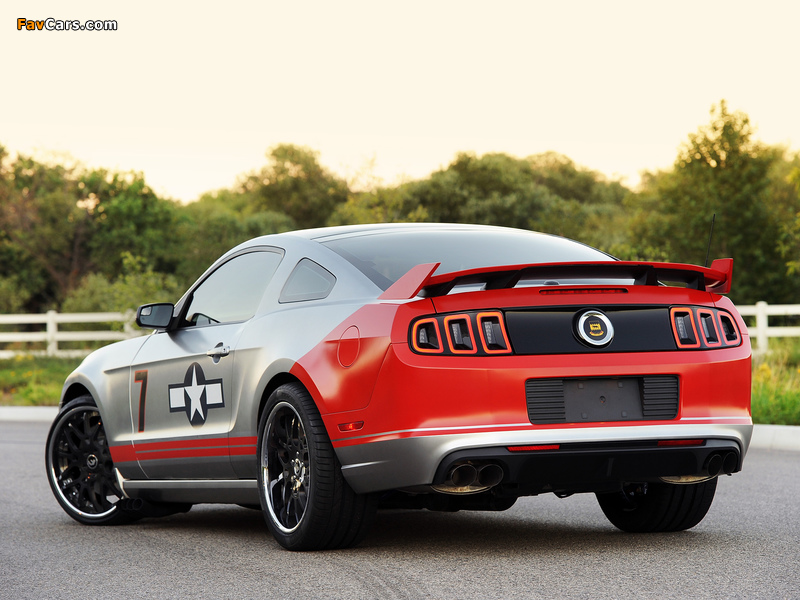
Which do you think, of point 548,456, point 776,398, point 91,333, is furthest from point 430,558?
point 91,333

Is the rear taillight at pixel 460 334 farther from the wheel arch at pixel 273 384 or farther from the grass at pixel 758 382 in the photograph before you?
the grass at pixel 758 382

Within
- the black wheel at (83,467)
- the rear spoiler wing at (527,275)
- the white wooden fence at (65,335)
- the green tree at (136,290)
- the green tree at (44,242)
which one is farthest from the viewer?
the green tree at (44,242)

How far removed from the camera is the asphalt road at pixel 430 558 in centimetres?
449

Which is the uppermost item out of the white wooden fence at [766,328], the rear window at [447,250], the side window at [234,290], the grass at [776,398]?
the rear window at [447,250]

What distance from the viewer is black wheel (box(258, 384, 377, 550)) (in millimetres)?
5098

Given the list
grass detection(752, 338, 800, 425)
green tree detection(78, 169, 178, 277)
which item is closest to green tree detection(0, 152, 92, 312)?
green tree detection(78, 169, 178, 277)

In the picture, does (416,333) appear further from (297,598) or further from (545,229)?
(545,229)

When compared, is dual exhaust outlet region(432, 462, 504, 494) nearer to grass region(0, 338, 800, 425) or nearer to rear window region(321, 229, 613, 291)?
rear window region(321, 229, 613, 291)

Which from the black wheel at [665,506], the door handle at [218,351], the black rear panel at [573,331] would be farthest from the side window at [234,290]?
the black wheel at [665,506]

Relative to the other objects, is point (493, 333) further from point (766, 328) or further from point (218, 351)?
point (766, 328)

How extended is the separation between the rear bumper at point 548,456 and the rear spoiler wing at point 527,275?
0.63 m

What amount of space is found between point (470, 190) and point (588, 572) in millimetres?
55430

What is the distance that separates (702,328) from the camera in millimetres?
5219

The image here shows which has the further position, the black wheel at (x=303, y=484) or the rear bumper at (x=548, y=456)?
the black wheel at (x=303, y=484)
